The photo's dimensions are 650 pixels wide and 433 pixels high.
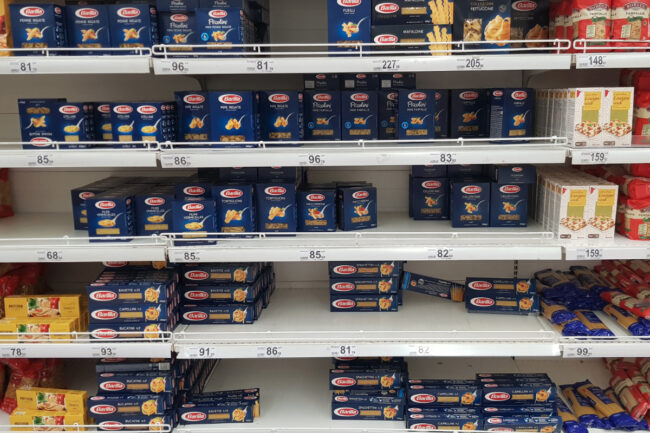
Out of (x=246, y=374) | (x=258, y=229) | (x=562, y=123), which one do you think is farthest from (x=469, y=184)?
(x=246, y=374)

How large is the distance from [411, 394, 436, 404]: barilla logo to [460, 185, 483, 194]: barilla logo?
847 mm

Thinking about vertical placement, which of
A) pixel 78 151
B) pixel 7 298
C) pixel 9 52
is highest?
pixel 9 52

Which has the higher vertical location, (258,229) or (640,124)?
(640,124)

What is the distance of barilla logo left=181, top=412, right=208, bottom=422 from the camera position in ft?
7.46

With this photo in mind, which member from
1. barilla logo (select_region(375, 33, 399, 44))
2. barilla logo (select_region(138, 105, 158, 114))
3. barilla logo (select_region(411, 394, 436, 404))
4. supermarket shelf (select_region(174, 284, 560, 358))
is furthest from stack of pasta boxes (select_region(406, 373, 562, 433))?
barilla logo (select_region(138, 105, 158, 114))

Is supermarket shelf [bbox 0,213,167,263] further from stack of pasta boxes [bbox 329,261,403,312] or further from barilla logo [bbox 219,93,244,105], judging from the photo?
stack of pasta boxes [bbox 329,261,403,312]

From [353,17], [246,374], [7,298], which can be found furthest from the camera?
[246,374]

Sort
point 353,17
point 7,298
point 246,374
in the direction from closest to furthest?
point 353,17, point 7,298, point 246,374

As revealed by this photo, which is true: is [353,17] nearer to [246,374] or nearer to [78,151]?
[78,151]

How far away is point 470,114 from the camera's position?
7.89ft

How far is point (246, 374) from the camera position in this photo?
107 inches

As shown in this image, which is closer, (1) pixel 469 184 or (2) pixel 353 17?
(2) pixel 353 17

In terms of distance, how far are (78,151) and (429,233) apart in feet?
4.65

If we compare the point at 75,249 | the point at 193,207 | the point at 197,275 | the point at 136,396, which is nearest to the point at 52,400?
the point at 136,396
